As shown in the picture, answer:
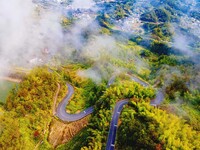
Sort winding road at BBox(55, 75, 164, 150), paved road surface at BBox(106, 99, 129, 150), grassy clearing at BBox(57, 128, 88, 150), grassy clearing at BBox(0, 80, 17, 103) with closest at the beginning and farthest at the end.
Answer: paved road surface at BBox(106, 99, 129, 150)
winding road at BBox(55, 75, 164, 150)
grassy clearing at BBox(57, 128, 88, 150)
grassy clearing at BBox(0, 80, 17, 103)

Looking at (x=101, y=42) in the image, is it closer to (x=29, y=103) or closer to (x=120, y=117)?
(x=29, y=103)

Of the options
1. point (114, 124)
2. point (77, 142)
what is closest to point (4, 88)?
point (77, 142)

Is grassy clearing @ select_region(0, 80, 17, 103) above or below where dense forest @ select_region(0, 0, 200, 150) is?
below

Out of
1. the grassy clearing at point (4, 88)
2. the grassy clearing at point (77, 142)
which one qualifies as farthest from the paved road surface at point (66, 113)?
the grassy clearing at point (4, 88)

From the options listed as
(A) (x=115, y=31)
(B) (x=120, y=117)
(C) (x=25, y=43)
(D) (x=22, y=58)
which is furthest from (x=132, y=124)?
(A) (x=115, y=31)

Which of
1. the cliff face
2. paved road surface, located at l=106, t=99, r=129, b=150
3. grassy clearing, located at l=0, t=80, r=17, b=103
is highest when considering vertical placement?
paved road surface, located at l=106, t=99, r=129, b=150

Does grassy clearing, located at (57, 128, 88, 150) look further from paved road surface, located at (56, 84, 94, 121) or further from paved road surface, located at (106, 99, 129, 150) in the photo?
paved road surface, located at (106, 99, 129, 150)

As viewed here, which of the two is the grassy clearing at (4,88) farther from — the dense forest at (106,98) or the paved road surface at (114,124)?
the paved road surface at (114,124)

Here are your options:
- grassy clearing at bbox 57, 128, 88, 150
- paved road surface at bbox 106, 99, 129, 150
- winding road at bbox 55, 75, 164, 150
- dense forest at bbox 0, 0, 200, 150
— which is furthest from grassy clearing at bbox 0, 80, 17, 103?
paved road surface at bbox 106, 99, 129, 150
